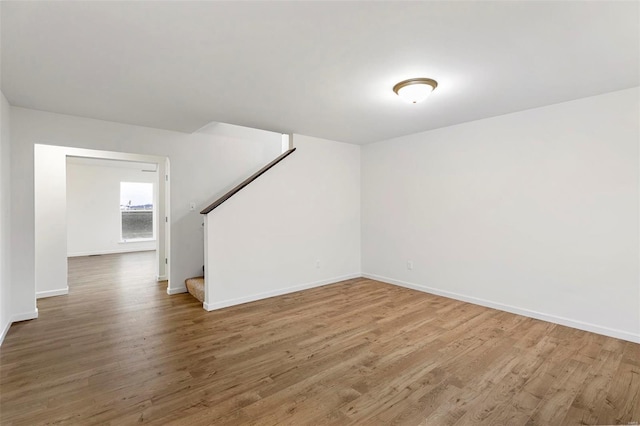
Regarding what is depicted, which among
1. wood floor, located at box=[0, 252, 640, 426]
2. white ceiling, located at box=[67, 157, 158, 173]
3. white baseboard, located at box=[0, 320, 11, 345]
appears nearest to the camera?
wood floor, located at box=[0, 252, 640, 426]

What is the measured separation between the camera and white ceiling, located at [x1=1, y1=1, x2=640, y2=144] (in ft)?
5.56

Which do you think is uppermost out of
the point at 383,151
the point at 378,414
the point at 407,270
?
the point at 383,151

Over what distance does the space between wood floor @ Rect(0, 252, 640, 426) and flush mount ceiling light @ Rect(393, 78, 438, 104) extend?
7.56 ft

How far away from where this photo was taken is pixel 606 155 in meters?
2.92

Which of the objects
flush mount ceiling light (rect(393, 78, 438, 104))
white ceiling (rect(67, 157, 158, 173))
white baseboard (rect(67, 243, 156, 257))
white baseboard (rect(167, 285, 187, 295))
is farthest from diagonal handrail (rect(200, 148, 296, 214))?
white baseboard (rect(67, 243, 156, 257))

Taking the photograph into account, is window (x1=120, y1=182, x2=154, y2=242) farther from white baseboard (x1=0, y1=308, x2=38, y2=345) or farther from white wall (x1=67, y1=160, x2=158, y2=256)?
white baseboard (x1=0, y1=308, x2=38, y2=345)

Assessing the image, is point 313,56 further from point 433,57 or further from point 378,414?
point 378,414

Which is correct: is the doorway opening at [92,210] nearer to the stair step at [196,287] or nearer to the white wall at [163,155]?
the white wall at [163,155]

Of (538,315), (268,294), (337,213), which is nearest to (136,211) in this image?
(268,294)

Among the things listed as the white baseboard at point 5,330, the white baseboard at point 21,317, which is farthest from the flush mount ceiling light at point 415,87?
the white baseboard at point 21,317

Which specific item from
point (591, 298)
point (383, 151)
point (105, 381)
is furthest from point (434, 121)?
point (105, 381)

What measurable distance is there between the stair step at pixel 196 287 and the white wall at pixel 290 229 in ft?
0.98

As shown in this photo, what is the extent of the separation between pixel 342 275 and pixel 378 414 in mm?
3373

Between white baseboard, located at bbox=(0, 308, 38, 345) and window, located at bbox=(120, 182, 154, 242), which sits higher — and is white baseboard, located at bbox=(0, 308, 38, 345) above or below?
below
